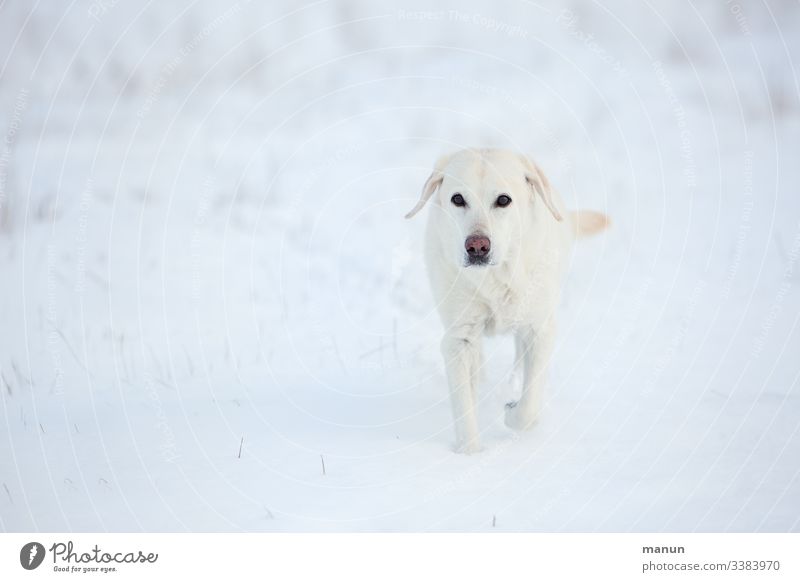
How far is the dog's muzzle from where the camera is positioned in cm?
455

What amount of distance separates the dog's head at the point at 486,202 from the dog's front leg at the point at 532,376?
1.63ft

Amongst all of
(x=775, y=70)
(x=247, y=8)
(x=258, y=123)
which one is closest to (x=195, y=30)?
(x=247, y=8)

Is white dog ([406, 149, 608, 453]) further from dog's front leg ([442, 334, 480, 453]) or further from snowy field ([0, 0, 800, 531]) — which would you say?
snowy field ([0, 0, 800, 531])

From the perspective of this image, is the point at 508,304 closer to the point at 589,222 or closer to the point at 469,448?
the point at 469,448

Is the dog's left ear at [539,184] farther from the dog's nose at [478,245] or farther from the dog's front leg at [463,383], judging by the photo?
the dog's front leg at [463,383]

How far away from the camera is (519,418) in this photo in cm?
489

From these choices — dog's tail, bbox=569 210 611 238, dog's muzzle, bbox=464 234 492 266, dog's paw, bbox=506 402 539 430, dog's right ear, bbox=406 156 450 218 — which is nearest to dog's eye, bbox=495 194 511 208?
dog's muzzle, bbox=464 234 492 266

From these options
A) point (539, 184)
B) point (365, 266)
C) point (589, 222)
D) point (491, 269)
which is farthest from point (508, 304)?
point (365, 266)

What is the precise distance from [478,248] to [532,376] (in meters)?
0.86

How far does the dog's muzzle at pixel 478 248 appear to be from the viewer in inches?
179

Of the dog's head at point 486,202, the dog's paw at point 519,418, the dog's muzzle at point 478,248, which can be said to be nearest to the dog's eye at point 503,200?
the dog's head at point 486,202

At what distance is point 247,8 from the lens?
9781 mm

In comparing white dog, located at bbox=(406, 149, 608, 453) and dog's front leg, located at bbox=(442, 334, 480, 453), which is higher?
white dog, located at bbox=(406, 149, 608, 453)

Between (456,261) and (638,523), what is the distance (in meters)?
1.69
